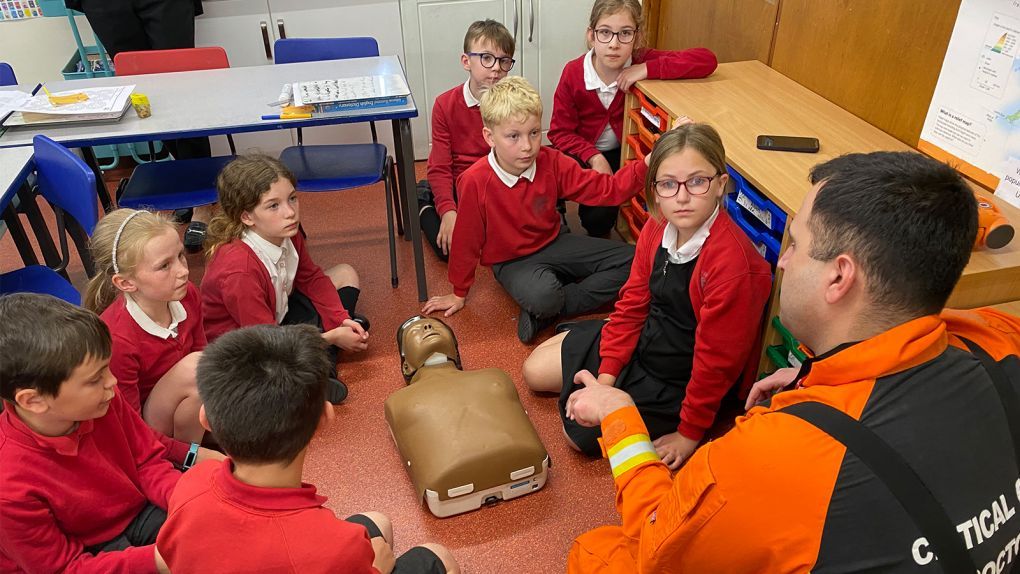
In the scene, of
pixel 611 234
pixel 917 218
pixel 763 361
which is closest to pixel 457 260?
pixel 611 234

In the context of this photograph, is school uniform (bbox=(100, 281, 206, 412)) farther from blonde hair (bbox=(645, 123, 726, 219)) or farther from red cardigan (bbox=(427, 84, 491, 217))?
blonde hair (bbox=(645, 123, 726, 219))

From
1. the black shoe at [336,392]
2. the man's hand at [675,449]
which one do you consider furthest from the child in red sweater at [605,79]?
the black shoe at [336,392]

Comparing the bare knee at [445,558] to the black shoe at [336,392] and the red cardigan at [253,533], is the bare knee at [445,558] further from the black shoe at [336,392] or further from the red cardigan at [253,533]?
the black shoe at [336,392]

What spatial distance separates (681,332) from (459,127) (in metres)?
1.46

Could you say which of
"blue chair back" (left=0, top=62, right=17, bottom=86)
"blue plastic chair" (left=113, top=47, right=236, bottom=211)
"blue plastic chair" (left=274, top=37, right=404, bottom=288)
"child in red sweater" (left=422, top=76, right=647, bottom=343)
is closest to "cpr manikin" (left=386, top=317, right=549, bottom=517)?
"child in red sweater" (left=422, top=76, right=647, bottom=343)

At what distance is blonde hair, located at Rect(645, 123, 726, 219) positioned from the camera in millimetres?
1868

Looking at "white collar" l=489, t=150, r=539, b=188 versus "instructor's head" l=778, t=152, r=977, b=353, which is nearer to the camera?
"instructor's head" l=778, t=152, r=977, b=353

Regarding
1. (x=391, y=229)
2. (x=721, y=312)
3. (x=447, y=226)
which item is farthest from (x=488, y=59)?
(x=721, y=312)

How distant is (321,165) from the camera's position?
2939 millimetres

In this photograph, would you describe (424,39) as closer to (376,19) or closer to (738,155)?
(376,19)

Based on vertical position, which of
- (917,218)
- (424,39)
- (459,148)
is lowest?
(459,148)

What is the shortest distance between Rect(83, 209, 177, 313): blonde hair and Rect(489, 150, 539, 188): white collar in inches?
43.2

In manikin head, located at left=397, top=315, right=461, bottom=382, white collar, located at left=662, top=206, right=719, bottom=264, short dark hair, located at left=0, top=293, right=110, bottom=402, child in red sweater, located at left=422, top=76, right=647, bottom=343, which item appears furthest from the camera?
child in red sweater, located at left=422, top=76, right=647, bottom=343

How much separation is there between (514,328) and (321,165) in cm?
106
